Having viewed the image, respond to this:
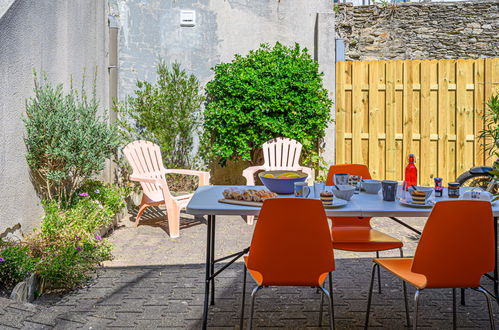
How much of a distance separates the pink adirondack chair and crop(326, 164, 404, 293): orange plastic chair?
2095 millimetres

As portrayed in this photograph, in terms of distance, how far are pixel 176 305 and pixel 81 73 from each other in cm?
336

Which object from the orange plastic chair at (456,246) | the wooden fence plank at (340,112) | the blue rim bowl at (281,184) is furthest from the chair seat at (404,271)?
the wooden fence plank at (340,112)

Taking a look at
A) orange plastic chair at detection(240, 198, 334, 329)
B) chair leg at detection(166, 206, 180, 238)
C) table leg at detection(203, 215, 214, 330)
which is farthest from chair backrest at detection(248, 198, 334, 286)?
chair leg at detection(166, 206, 180, 238)

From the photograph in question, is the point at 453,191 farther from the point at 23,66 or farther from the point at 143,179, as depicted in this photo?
the point at 23,66

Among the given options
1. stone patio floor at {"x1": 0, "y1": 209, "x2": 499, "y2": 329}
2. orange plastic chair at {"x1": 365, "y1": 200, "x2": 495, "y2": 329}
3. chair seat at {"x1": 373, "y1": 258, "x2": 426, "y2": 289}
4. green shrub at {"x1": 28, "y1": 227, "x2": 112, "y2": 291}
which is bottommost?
stone patio floor at {"x1": 0, "y1": 209, "x2": 499, "y2": 329}

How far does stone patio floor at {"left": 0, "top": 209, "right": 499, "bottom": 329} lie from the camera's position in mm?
2814

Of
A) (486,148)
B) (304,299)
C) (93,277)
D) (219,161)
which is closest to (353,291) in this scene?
(304,299)

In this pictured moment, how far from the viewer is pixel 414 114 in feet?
22.9

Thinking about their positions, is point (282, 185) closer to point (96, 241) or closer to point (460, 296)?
point (460, 296)

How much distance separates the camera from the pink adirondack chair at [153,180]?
5094 mm

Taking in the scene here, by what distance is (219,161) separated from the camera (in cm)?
687

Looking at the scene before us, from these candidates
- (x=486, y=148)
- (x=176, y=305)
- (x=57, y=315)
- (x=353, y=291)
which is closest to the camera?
(x=57, y=315)

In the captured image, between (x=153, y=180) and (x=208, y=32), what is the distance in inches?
115

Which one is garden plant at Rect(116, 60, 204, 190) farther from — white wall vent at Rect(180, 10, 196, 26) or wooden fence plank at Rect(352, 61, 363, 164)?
wooden fence plank at Rect(352, 61, 363, 164)
